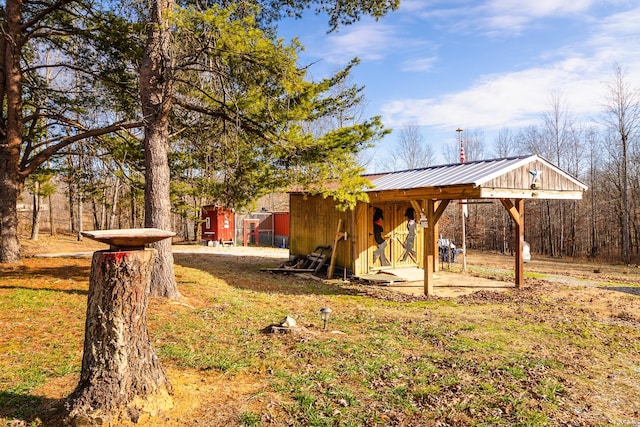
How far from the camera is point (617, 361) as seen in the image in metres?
5.35

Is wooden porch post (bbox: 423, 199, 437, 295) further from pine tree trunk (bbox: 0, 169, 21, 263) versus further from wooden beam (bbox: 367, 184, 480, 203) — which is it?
pine tree trunk (bbox: 0, 169, 21, 263)

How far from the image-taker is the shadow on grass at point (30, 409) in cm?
314

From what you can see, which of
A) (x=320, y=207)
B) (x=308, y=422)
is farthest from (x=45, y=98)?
(x=308, y=422)

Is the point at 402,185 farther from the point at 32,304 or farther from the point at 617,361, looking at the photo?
the point at 32,304

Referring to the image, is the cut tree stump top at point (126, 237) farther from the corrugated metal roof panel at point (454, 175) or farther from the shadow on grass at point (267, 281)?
the corrugated metal roof panel at point (454, 175)

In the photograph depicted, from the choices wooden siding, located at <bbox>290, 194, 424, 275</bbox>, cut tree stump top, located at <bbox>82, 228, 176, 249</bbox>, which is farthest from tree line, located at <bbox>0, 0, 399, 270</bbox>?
cut tree stump top, located at <bbox>82, 228, 176, 249</bbox>

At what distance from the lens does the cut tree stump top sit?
127 inches

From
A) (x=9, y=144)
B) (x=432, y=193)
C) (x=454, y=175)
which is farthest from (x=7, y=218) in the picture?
(x=454, y=175)

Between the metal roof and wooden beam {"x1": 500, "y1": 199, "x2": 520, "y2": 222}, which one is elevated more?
the metal roof

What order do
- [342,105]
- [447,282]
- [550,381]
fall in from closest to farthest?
[550,381], [342,105], [447,282]

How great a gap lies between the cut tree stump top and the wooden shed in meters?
7.24

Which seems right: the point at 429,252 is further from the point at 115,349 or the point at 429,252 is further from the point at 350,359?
the point at 115,349

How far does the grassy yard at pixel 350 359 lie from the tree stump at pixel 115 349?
22cm

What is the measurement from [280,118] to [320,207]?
6115 mm
